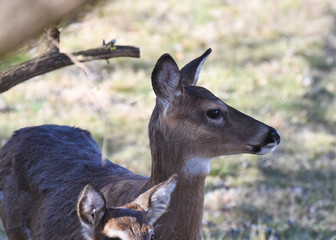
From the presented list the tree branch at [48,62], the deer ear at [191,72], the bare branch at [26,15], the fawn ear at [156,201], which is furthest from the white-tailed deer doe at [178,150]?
the bare branch at [26,15]

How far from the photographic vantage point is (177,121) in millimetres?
4867

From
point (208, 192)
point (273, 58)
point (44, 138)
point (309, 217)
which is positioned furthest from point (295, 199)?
point (273, 58)

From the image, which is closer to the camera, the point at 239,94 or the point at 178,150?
the point at 178,150

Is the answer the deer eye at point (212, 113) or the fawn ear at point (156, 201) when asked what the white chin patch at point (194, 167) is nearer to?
the deer eye at point (212, 113)

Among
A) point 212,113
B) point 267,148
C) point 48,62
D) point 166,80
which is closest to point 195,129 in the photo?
point 212,113

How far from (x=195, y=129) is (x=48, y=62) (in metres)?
1.29

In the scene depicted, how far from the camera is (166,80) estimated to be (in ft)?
15.9

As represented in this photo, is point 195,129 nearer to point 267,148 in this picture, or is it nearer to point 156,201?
point 267,148

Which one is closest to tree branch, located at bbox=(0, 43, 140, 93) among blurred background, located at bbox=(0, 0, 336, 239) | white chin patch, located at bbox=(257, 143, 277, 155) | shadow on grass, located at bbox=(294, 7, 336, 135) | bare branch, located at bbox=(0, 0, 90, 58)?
blurred background, located at bbox=(0, 0, 336, 239)

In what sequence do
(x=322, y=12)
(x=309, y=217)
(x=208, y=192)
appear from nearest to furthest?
(x=309, y=217) < (x=208, y=192) < (x=322, y=12)

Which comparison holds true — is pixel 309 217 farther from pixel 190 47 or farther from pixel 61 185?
pixel 190 47

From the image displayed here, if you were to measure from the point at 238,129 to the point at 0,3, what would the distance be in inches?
124

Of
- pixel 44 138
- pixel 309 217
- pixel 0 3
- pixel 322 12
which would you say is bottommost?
pixel 309 217

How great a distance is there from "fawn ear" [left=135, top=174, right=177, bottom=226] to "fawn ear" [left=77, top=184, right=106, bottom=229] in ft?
1.12
